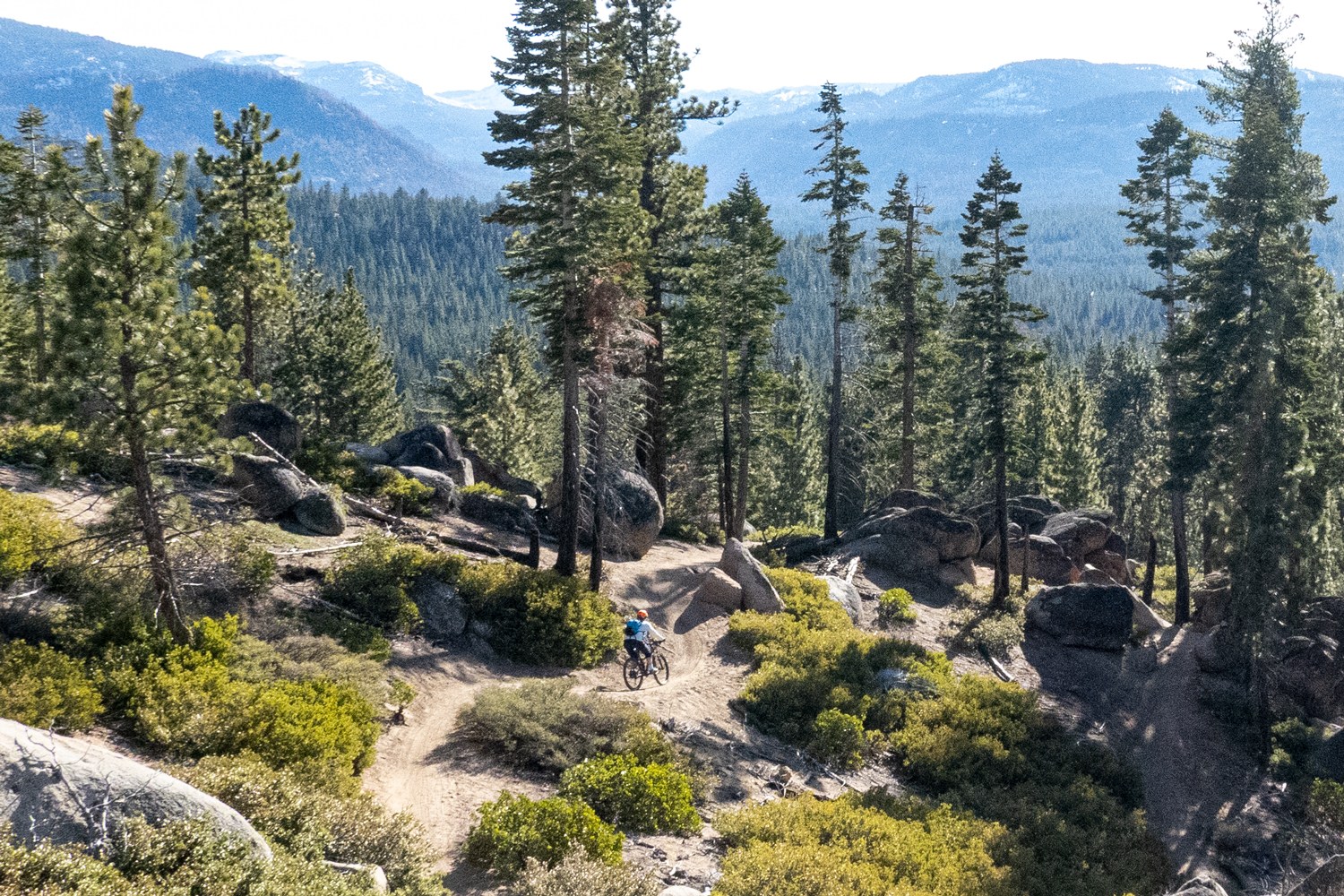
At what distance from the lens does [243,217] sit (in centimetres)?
3195

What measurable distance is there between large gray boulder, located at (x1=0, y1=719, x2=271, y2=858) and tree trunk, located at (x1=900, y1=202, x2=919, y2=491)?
35.1 metres

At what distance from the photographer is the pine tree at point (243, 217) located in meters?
31.3

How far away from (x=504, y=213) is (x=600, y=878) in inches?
728

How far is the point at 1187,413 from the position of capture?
31.0 meters

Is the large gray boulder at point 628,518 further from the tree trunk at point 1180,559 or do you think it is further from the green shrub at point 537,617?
the tree trunk at point 1180,559

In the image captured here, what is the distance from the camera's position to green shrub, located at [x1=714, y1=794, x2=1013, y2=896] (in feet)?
41.2

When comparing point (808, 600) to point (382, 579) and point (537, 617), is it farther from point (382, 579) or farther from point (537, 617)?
point (382, 579)

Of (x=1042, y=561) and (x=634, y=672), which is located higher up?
(x=634, y=672)

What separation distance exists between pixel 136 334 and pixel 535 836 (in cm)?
1024

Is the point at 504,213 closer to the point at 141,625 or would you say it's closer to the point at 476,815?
the point at 141,625

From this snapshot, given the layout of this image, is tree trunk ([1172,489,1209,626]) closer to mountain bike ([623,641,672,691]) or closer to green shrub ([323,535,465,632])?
mountain bike ([623,641,672,691])

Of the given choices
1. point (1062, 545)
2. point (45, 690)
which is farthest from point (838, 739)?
point (1062, 545)

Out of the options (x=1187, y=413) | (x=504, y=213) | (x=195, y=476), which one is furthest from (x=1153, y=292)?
(x=195, y=476)

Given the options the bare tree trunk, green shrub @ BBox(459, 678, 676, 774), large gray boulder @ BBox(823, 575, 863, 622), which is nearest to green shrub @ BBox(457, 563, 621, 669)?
green shrub @ BBox(459, 678, 676, 774)
